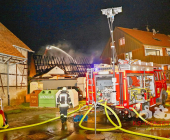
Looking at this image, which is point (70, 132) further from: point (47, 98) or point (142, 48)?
point (142, 48)

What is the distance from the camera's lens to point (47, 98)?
1209 cm

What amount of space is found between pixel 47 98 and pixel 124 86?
657 cm

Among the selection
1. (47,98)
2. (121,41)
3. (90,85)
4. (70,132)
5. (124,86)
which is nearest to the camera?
(70,132)

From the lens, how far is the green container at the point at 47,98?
470 inches

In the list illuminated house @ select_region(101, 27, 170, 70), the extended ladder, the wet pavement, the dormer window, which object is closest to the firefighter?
the wet pavement

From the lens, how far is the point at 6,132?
6.41 m

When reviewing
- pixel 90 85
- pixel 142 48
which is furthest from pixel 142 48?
pixel 90 85

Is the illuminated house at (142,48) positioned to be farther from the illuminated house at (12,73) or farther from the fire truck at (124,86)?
the illuminated house at (12,73)

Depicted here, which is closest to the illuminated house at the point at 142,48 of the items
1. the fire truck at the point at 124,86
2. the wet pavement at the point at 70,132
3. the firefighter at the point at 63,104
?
the fire truck at the point at 124,86

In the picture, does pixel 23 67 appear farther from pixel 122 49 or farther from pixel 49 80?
pixel 122 49

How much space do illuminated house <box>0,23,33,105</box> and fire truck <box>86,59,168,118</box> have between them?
6768 millimetres

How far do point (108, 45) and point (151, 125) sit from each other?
24.3 m

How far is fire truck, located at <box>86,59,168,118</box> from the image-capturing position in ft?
24.9

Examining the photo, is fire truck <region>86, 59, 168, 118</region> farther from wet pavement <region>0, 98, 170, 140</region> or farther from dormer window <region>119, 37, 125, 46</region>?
dormer window <region>119, 37, 125, 46</region>
